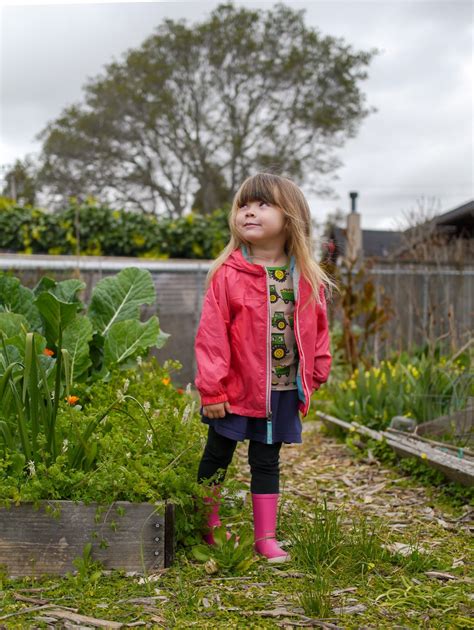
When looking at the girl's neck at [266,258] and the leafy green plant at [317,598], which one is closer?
the leafy green plant at [317,598]

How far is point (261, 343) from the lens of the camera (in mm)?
2908

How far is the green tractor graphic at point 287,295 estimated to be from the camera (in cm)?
301

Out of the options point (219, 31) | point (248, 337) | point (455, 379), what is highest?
point (219, 31)

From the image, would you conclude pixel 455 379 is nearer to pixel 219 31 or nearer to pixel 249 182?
pixel 249 182

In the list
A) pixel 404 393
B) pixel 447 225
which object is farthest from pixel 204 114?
pixel 404 393

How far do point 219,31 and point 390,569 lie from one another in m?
A: 23.9

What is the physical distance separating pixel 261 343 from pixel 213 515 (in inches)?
29.2

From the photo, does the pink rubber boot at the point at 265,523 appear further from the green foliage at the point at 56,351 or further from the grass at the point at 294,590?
the green foliage at the point at 56,351

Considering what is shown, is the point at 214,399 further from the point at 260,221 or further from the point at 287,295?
the point at 260,221

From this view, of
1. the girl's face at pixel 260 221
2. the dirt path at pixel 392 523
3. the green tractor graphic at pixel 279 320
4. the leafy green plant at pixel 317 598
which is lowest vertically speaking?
the dirt path at pixel 392 523

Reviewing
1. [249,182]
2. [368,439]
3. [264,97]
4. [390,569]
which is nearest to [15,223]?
[368,439]

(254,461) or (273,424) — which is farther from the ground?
(273,424)

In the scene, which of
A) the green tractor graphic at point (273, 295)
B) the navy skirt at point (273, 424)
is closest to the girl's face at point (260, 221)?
the green tractor graphic at point (273, 295)

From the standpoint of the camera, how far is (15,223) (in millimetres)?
9750
